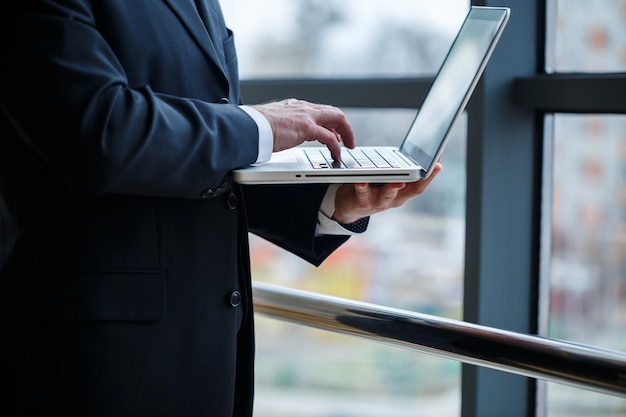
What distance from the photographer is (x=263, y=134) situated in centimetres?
99

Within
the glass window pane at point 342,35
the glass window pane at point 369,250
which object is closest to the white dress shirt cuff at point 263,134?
the glass window pane at point 369,250

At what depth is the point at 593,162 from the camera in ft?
5.54

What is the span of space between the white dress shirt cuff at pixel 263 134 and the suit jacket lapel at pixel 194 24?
0.31 ft

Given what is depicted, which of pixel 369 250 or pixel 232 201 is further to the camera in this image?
pixel 369 250

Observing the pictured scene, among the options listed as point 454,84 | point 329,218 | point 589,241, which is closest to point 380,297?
point 589,241

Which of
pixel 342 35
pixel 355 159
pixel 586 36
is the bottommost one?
pixel 355 159

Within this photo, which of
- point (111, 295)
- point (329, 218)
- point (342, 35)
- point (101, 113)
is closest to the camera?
point (101, 113)

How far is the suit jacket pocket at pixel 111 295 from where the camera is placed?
38.3 inches

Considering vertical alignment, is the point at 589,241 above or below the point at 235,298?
above

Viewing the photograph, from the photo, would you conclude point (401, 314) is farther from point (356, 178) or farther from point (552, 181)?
point (552, 181)

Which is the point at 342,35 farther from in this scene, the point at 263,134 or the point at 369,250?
the point at 263,134

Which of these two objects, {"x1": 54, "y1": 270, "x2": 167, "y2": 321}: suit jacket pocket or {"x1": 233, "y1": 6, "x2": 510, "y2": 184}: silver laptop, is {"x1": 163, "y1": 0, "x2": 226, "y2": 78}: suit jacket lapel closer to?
{"x1": 233, "y1": 6, "x2": 510, "y2": 184}: silver laptop

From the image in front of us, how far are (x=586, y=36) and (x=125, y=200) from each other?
3.56 ft

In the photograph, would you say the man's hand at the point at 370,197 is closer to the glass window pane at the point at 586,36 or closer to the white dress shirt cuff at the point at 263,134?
the white dress shirt cuff at the point at 263,134
